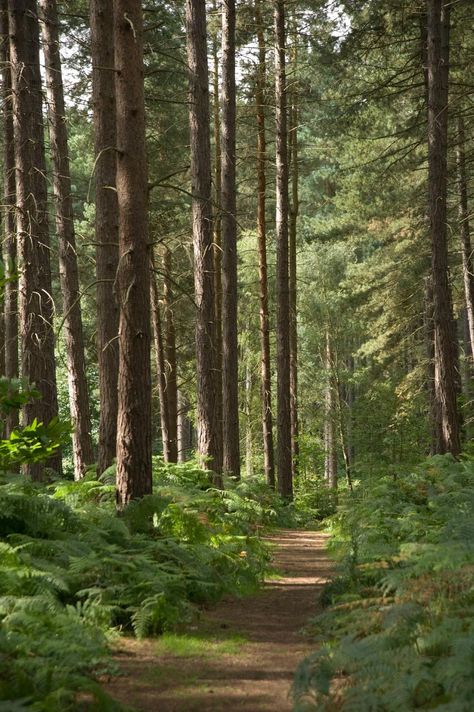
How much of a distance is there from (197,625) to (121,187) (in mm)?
4591

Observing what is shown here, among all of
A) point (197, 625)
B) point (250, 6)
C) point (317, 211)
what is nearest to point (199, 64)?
point (250, 6)

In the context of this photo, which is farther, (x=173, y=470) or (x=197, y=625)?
(x=173, y=470)

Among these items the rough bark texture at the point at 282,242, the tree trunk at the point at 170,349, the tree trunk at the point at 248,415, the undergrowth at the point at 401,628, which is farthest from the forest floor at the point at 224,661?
the tree trunk at the point at 248,415

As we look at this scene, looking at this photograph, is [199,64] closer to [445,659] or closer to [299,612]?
[299,612]

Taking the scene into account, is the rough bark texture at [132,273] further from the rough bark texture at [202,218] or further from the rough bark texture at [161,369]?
Result: the rough bark texture at [161,369]

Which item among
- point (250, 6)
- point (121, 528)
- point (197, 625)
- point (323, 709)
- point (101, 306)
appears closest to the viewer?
point (323, 709)

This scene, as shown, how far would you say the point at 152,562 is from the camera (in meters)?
6.82

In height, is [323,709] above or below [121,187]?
below

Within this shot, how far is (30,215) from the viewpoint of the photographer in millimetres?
13000

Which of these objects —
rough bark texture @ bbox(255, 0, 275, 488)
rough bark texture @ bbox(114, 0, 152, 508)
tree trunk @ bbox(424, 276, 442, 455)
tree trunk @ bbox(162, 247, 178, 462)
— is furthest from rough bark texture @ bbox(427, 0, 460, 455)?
tree trunk @ bbox(162, 247, 178, 462)

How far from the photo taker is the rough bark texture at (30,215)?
12797 mm

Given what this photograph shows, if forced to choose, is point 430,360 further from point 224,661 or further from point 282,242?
point 224,661

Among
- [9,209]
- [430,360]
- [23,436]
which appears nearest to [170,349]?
[430,360]

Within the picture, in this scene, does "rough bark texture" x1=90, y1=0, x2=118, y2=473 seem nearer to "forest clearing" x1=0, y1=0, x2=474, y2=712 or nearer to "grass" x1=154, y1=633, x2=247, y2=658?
"forest clearing" x1=0, y1=0, x2=474, y2=712
